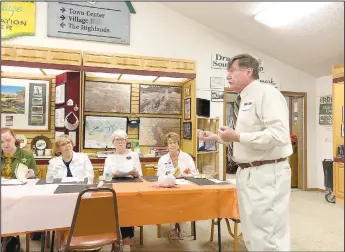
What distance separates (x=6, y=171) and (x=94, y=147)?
216cm

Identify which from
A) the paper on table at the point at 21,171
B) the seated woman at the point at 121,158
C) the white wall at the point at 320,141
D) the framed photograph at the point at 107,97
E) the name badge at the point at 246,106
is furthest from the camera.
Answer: the white wall at the point at 320,141

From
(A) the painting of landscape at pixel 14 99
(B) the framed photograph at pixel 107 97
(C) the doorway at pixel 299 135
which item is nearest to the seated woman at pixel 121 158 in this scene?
(B) the framed photograph at pixel 107 97

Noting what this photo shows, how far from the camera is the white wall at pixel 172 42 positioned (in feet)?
17.0

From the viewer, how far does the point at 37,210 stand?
2.15 m

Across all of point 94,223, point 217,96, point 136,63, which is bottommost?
point 94,223

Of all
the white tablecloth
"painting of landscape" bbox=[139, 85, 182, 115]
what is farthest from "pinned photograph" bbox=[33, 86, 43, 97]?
the white tablecloth

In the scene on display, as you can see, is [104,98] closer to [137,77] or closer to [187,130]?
[137,77]

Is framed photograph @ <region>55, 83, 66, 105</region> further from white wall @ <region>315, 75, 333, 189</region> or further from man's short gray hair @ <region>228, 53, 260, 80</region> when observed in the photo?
white wall @ <region>315, 75, 333, 189</region>

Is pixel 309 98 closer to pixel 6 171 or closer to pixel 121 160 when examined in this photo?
pixel 121 160

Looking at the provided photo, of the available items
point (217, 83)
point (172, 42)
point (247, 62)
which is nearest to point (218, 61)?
point (217, 83)

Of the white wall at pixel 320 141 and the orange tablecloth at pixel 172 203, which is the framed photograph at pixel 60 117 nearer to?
the orange tablecloth at pixel 172 203

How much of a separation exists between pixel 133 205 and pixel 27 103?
3.26m

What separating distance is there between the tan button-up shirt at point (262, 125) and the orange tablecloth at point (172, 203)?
986 millimetres

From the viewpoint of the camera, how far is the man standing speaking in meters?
1.47
